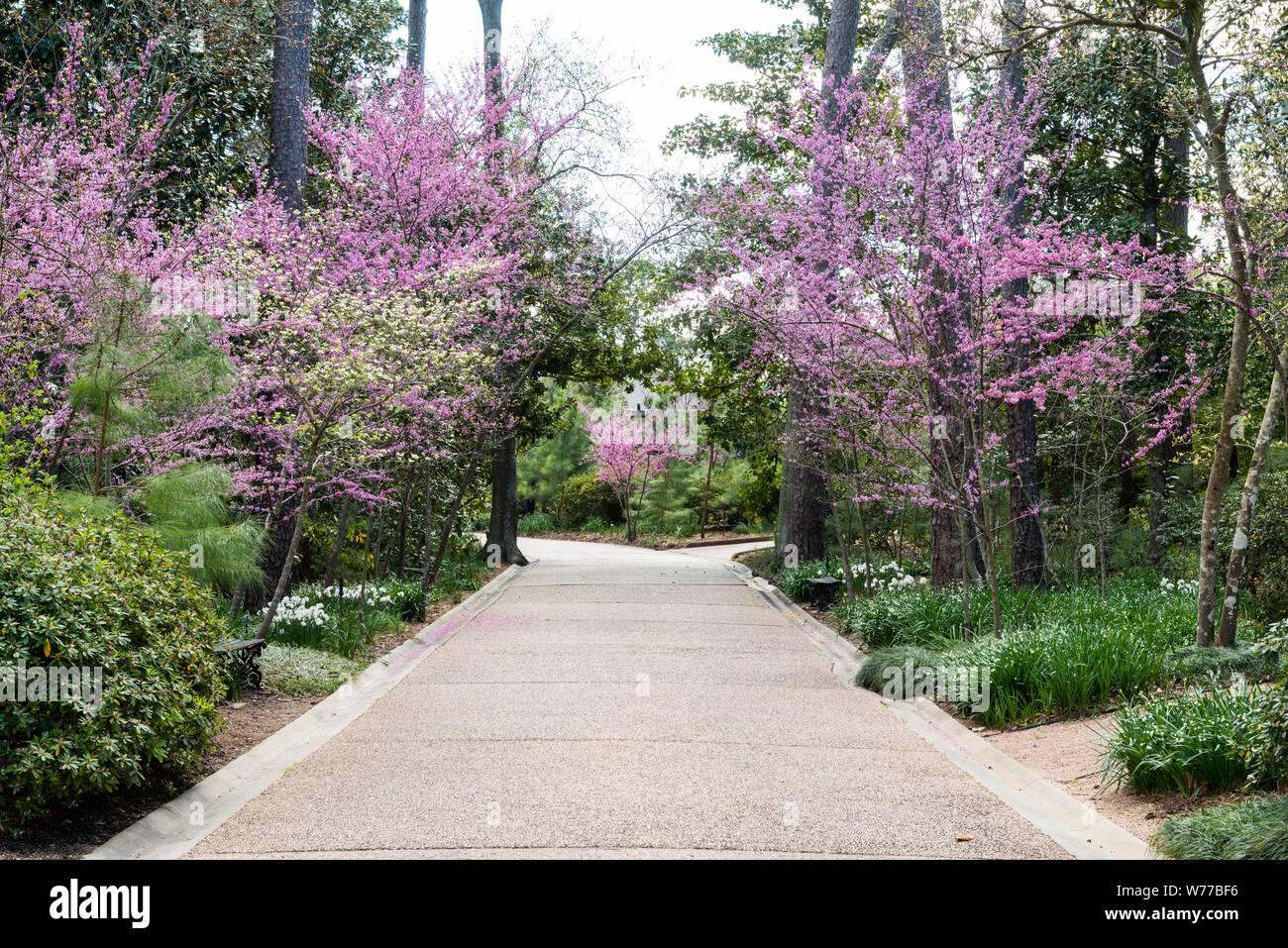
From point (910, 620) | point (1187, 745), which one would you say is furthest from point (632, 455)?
point (1187, 745)

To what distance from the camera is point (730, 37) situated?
23.5 m

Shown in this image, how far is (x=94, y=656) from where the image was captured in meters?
5.43

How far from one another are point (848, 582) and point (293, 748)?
8724 mm

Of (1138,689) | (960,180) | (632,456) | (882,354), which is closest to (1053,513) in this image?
(882,354)

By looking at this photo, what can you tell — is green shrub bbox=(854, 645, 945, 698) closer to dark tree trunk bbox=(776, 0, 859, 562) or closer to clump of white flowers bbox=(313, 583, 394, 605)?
clump of white flowers bbox=(313, 583, 394, 605)

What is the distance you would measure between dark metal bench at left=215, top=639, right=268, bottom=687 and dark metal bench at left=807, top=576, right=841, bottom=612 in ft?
28.3

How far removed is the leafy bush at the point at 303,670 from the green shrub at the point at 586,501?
30.3 meters

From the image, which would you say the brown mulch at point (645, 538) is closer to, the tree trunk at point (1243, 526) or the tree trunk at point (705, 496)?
the tree trunk at point (705, 496)

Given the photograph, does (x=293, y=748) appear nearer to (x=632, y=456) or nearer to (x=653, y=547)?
(x=653, y=547)

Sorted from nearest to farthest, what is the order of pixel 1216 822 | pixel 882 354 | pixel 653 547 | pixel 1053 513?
pixel 1216 822 < pixel 882 354 < pixel 1053 513 < pixel 653 547

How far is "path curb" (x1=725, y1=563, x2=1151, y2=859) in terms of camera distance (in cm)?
527

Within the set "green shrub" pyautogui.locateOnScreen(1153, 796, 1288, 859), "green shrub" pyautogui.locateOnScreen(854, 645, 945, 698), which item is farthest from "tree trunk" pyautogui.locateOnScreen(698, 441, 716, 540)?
"green shrub" pyautogui.locateOnScreen(1153, 796, 1288, 859)

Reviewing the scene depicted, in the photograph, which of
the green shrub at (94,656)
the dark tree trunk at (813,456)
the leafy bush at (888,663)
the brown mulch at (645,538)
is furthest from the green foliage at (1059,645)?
the brown mulch at (645,538)

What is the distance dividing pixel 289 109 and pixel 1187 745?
13.0 m
